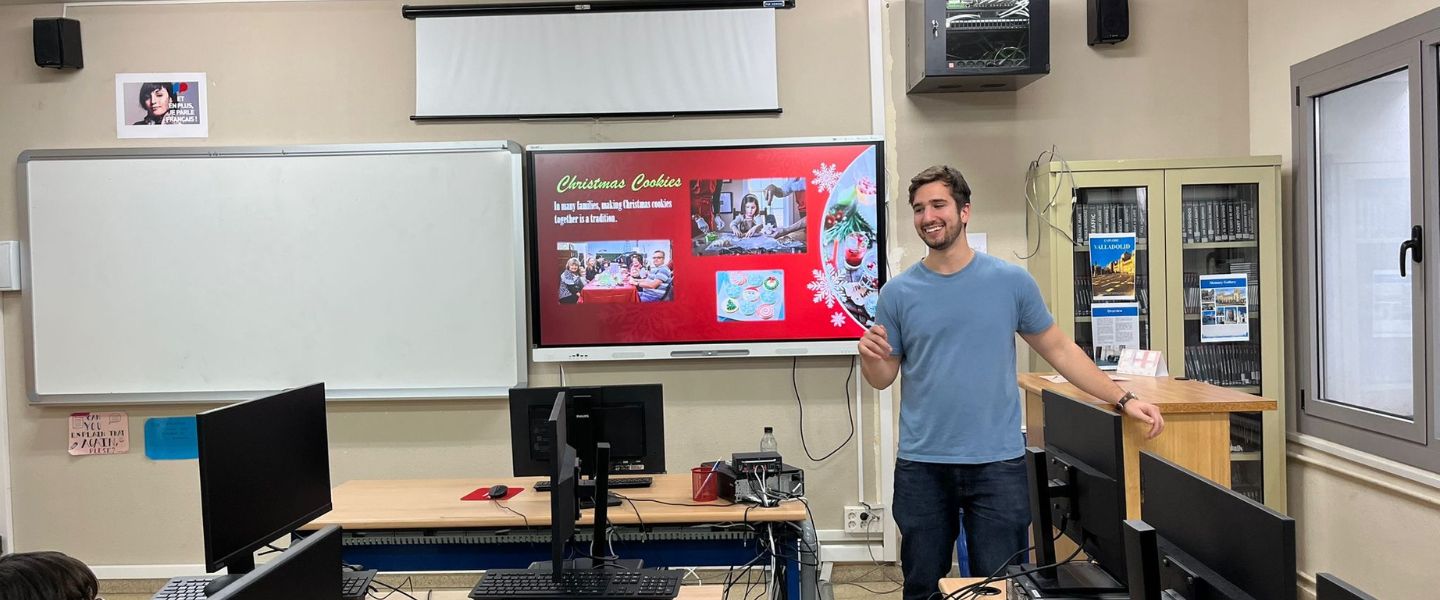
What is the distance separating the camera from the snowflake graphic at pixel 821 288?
358 centimetres

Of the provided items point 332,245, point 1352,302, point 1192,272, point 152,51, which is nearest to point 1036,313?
point 1192,272

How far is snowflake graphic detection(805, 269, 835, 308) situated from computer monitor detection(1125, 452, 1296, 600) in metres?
2.28

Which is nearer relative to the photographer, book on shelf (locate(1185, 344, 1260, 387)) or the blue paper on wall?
book on shelf (locate(1185, 344, 1260, 387))

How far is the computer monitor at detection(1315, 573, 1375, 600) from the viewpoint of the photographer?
2.55ft

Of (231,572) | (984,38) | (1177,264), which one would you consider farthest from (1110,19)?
(231,572)

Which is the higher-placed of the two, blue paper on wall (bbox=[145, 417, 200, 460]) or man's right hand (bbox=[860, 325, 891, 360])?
man's right hand (bbox=[860, 325, 891, 360])

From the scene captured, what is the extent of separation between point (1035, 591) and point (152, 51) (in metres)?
4.30

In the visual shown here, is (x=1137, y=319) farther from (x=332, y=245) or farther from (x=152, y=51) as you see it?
(x=152, y=51)

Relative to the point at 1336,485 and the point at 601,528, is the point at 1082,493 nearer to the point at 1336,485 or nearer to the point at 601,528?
the point at 601,528

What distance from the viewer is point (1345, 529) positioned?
2975 mm

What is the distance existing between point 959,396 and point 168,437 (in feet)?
11.9

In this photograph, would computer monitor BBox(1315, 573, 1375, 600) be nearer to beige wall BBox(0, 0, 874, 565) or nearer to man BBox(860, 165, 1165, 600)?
man BBox(860, 165, 1165, 600)

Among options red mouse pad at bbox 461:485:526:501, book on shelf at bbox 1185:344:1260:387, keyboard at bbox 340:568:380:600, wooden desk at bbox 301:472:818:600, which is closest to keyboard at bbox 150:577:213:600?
keyboard at bbox 340:568:380:600

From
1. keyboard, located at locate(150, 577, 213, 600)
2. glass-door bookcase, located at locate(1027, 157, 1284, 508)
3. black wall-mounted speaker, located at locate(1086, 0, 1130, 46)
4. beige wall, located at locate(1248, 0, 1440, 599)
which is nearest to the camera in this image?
keyboard, located at locate(150, 577, 213, 600)
